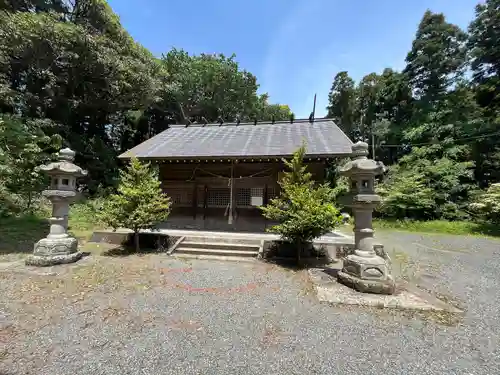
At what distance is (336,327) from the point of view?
324cm

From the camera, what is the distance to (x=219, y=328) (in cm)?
314

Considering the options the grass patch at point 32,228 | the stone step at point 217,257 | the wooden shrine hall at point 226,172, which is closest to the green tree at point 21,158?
the grass patch at point 32,228

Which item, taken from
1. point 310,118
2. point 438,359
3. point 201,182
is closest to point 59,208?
point 201,182

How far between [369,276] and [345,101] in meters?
24.6

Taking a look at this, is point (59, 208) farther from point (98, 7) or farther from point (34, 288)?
point (98, 7)

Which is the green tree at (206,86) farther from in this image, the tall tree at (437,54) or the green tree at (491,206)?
the green tree at (491,206)

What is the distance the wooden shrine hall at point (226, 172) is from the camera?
331 inches

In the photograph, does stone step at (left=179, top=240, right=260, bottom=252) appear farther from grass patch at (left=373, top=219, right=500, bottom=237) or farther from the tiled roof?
grass patch at (left=373, top=219, right=500, bottom=237)

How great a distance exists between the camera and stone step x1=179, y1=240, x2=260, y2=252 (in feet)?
22.4

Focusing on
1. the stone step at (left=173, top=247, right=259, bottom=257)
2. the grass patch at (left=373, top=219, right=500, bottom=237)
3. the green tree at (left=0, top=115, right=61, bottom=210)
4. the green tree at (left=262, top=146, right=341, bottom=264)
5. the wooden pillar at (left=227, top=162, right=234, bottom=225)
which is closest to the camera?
the green tree at (left=262, top=146, right=341, bottom=264)

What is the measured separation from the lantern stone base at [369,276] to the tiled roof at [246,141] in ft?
11.3

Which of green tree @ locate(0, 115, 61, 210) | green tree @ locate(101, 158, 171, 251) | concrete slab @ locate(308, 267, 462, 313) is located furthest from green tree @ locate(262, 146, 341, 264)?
green tree @ locate(0, 115, 61, 210)

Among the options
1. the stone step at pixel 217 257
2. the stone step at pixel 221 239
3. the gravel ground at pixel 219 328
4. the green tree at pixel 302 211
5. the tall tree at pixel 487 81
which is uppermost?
the tall tree at pixel 487 81

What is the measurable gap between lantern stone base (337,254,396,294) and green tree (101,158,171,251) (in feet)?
16.3
